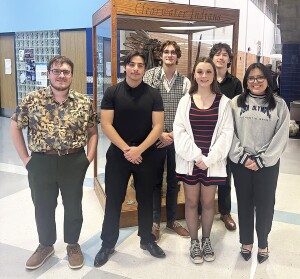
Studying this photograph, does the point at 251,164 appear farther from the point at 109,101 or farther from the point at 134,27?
the point at 134,27

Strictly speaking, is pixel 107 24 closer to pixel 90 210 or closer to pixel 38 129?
pixel 38 129

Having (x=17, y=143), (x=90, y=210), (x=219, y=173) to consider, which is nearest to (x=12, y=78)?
(x=90, y=210)

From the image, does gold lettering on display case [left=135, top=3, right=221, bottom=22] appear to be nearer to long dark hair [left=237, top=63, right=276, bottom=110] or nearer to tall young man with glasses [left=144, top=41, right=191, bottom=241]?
tall young man with glasses [left=144, top=41, right=191, bottom=241]

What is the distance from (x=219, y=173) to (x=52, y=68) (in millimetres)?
1326

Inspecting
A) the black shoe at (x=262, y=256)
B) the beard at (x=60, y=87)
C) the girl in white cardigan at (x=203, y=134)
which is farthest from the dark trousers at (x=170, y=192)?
the beard at (x=60, y=87)

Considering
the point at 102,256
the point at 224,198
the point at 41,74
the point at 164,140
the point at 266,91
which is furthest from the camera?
the point at 41,74

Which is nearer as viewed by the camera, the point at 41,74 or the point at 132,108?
the point at 132,108

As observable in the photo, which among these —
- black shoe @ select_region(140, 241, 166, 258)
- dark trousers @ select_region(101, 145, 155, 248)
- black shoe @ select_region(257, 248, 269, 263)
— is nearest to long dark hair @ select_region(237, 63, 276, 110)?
dark trousers @ select_region(101, 145, 155, 248)

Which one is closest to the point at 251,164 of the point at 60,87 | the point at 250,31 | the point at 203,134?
the point at 203,134

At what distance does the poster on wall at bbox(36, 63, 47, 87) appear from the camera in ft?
26.7

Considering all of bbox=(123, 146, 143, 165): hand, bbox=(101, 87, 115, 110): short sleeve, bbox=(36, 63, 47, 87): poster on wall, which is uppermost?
bbox=(36, 63, 47, 87): poster on wall

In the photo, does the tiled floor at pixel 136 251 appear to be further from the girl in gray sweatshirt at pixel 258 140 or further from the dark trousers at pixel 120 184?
the girl in gray sweatshirt at pixel 258 140

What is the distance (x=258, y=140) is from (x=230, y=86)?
0.75 meters

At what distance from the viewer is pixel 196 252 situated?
260 cm
